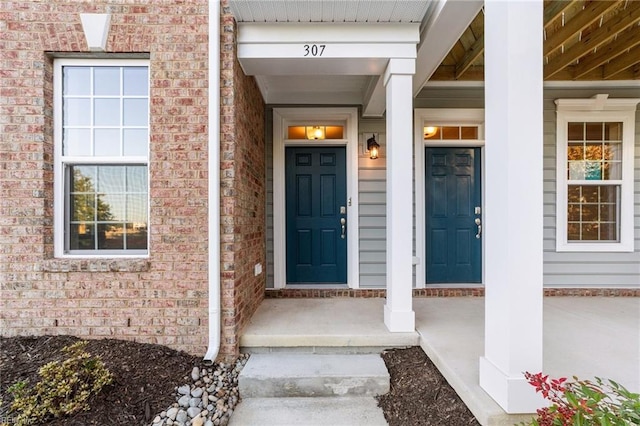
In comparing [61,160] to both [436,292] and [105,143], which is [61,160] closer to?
[105,143]

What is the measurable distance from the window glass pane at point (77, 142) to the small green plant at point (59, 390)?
1.65 metres

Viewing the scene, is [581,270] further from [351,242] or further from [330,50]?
[330,50]

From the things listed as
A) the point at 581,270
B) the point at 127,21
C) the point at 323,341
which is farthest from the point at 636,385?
the point at 127,21

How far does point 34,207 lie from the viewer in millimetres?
2457

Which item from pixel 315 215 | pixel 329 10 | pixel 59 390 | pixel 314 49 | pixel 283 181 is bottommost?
pixel 59 390

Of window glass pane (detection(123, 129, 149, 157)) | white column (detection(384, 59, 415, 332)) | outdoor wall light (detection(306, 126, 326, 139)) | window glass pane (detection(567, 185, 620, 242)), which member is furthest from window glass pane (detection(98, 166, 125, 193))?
window glass pane (detection(567, 185, 620, 242))

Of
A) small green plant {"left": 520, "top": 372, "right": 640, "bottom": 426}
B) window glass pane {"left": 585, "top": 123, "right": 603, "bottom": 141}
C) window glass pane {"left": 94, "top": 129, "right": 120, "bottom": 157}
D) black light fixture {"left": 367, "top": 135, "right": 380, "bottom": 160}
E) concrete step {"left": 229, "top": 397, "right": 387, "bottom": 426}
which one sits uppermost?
window glass pane {"left": 585, "top": 123, "right": 603, "bottom": 141}

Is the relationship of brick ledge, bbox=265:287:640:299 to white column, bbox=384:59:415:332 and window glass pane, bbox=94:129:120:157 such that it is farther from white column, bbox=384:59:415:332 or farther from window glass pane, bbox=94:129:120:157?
window glass pane, bbox=94:129:120:157

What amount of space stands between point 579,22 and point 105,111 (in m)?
4.27

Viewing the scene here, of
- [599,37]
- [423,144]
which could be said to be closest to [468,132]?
[423,144]

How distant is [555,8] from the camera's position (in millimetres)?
2545

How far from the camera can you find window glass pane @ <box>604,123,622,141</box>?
3.89m

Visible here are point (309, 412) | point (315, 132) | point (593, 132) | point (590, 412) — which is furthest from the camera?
point (315, 132)

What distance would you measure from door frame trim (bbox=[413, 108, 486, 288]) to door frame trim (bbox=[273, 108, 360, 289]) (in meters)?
0.76
